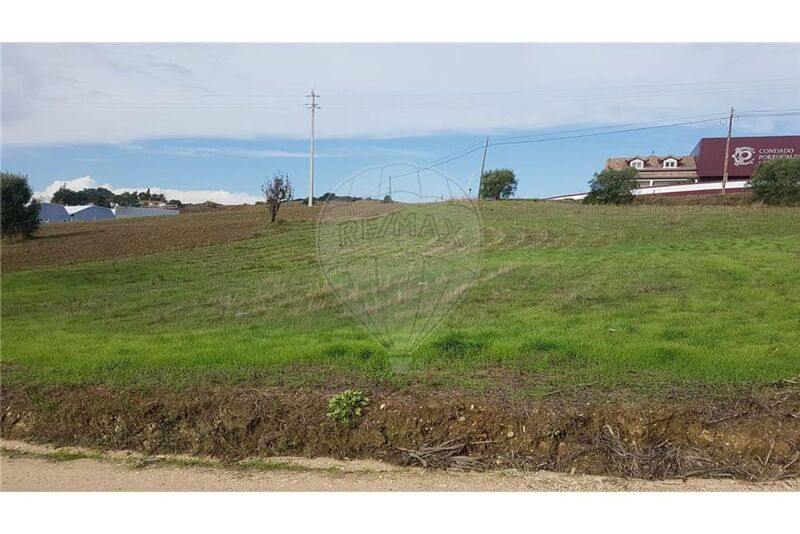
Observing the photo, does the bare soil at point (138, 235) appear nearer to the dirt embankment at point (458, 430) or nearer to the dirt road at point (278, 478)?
the dirt embankment at point (458, 430)

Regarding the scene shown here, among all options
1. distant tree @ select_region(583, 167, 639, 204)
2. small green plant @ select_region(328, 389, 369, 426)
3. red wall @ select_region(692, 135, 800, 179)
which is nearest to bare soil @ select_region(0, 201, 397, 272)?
small green plant @ select_region(328, 389, 369, 426)

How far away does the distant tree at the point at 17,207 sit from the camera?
8.56m

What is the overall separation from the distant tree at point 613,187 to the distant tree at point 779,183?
4.89 m

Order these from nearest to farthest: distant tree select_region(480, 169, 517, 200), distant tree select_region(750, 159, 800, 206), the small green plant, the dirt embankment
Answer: the dirt embankment → the small green plant → distant tree select_region(480, 169, 517, 200) → distant tree select_region(750, 159, 800, 206)

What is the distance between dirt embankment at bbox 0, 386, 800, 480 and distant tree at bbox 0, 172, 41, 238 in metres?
4.42

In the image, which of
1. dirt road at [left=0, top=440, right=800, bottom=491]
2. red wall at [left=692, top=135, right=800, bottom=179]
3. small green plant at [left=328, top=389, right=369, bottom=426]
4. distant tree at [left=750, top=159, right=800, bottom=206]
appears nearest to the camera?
dirt road at [left=0, top=440, right=800, bottom=491]

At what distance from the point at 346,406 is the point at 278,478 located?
3.26 feet

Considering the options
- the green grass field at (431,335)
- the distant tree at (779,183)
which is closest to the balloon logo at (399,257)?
the green grass field at (431,335)

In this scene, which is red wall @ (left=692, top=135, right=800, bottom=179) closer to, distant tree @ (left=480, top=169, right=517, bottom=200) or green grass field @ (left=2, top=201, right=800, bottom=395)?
green grass field @ (left=2, top=201, right=800, bottom=395)

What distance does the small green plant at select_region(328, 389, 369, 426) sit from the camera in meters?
5.48

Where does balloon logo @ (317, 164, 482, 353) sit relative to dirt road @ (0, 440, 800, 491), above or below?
above

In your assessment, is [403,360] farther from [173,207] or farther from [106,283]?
[173,207]

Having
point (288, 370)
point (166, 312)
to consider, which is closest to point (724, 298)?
point (288, 370)

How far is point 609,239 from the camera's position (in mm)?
15930
